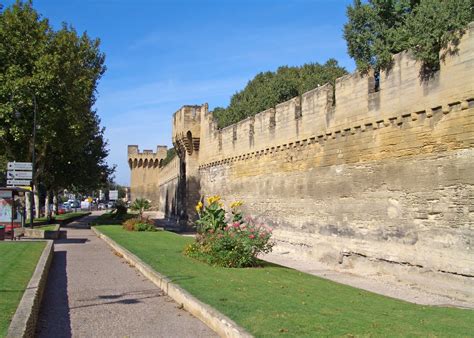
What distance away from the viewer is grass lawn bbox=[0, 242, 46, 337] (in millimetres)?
7340

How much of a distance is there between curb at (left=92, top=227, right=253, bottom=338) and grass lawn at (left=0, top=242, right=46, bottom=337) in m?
2.43

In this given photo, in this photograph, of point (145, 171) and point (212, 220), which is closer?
point (212, 220)

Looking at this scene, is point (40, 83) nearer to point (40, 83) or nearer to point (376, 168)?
point (40, 83)

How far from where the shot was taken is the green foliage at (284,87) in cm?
3875

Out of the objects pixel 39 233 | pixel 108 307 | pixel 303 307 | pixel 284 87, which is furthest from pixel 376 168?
pixel 284 87

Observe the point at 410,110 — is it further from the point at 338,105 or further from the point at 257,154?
the point at 257,154

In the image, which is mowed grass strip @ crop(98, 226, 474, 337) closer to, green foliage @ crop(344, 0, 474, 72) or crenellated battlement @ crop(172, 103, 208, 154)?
green foliage @ crop(344, 0, 474, 72)

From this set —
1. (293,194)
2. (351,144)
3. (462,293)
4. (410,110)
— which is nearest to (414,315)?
(462,293)

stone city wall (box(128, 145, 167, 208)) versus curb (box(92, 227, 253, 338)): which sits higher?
stone city wall (box(128, 145, 167, 208))

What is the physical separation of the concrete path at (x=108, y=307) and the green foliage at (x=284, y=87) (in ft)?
85.8

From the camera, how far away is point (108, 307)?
8.93m

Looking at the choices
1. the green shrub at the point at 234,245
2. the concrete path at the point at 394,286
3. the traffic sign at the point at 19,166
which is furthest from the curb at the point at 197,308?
the traffic sign at the point at 19,166

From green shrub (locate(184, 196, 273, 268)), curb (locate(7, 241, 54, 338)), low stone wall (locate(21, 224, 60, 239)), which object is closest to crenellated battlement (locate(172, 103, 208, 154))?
low stone wall (locate(21, 224, 60, 239))

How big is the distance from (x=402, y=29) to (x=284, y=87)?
23.9m
